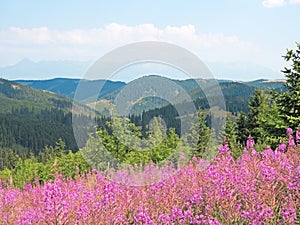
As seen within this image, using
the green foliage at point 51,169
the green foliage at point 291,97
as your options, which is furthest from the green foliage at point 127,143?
the green foliage at point 291,97

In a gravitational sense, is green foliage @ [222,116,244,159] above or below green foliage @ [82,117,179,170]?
below

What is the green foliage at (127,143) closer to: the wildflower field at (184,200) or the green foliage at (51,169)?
the green foliage at (51,169)

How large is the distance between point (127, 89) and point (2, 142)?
632ft


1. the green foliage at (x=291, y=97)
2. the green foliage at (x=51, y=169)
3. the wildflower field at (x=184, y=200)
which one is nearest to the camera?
the wildflower field at (x=184, y=200)

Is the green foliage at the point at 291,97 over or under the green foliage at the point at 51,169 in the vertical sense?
over

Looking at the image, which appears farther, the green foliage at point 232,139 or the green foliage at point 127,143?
the green foliage at point 232,139

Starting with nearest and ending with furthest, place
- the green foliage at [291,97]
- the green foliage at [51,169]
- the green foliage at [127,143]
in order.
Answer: the green foliage at [51,169]
the green foliage at [127,143]
the green foliage at [291,97]

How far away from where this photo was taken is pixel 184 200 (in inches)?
199

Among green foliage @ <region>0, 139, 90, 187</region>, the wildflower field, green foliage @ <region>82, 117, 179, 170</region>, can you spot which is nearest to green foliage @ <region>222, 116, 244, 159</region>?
green foliage @ <region>82, 117, 179, 170</region>

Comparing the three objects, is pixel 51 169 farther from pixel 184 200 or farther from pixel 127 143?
pixel 127 143

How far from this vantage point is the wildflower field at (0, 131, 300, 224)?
4156mm

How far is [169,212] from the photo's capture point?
14.9ft

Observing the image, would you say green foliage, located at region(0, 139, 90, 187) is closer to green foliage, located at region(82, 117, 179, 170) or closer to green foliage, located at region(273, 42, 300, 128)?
green foliage, located at region(82, 117, 179, 170)

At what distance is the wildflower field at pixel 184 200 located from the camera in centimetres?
416
